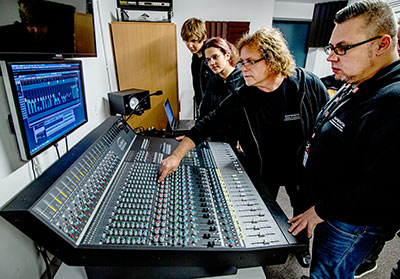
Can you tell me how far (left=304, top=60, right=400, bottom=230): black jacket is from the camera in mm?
633

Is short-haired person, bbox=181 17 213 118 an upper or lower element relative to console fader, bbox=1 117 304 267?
upper

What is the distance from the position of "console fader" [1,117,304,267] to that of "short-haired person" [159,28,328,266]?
0.23 meters

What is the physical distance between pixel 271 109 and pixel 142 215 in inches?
34.8

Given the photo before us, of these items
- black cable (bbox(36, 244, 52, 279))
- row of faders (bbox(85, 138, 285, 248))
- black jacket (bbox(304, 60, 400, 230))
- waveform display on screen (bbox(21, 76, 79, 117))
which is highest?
waveform display on screen (bbox(21, 76, 79, 117))

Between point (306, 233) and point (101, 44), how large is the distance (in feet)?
6.13

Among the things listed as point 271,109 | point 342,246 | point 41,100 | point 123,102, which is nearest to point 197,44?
point 123,102

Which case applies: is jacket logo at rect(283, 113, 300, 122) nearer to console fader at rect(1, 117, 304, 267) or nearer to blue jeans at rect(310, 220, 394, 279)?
console fader at rect(1, 117, 304, 267)

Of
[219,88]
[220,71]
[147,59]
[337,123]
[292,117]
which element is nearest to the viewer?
[337,123]

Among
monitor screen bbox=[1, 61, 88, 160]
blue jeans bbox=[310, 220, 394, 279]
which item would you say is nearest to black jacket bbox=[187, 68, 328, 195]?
blue jeans bbox=[310, 220, 394, 279]

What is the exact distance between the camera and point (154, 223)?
676 mm

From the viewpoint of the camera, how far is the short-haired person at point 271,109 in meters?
1.12

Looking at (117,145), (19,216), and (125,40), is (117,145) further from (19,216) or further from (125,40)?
(125,40)

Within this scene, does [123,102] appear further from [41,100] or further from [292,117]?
[292,117]

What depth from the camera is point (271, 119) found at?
3.94 ft
